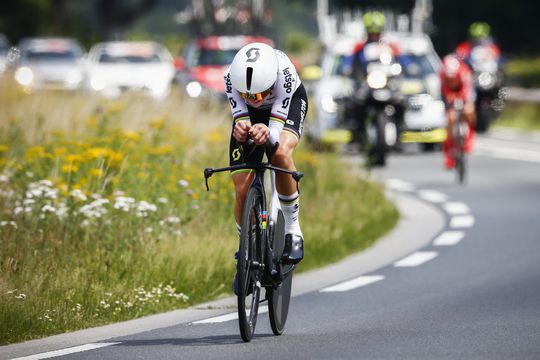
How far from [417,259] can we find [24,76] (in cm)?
1471

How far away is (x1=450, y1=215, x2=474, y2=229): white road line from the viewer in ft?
52.1

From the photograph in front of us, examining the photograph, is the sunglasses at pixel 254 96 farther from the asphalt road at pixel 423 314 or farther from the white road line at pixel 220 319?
the white road line at pixel 220 319

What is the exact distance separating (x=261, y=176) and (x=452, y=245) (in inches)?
216

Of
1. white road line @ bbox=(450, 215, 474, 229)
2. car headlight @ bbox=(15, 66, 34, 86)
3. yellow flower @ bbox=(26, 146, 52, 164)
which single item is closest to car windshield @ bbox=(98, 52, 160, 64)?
car headlight @ bbox=(15, 66, 34, 86)

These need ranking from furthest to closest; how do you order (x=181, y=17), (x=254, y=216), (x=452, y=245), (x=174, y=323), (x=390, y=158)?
(x=181, y=17) → (x=390, y=158) → (x=452, y=245) → (x=174, y=323) → (x=254, y=216)

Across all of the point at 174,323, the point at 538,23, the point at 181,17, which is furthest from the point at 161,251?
the point at 538,23

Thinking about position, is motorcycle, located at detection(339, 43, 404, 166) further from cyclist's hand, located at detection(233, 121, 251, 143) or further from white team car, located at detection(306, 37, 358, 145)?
cyclist's hand, located at detection(233, 121, 251, 143)

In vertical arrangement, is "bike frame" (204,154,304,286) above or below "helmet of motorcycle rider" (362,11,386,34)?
below

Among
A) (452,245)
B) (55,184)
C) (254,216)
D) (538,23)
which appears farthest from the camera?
(538,23)

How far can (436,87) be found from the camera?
25.7 m

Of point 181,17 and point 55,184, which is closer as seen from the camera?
point 55,184

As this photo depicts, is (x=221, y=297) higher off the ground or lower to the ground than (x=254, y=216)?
lower

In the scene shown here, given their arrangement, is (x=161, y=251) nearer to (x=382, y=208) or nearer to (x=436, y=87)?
(x=382, y=208)

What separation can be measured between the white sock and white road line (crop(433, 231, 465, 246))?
16.3 ft
